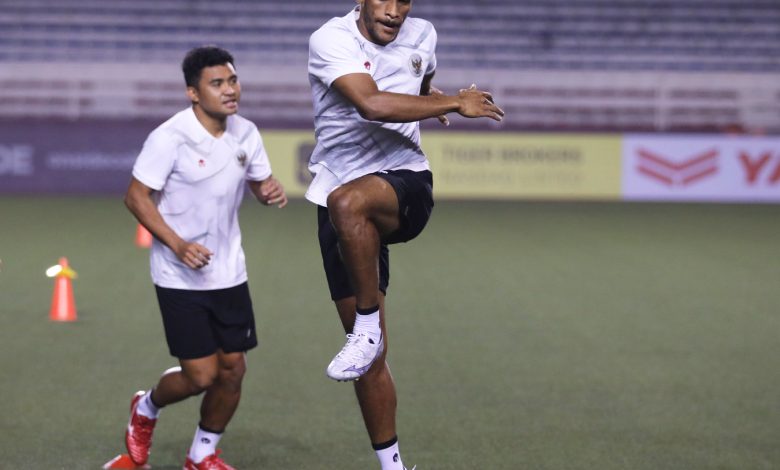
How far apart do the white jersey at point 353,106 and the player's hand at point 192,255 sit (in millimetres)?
631

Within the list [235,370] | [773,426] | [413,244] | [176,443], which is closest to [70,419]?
[176,443]

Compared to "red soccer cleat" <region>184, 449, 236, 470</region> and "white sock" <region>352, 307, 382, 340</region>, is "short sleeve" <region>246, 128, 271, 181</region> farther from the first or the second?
"red soccer cleat" <region>184, 449, 236, 470</region>

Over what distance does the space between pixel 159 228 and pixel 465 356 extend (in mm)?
3651

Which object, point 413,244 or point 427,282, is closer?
point 427,282

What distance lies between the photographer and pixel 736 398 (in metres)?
7.49

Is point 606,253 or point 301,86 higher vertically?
point 301,86

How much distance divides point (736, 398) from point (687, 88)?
57.6ft

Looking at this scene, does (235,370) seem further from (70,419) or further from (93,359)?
(93,359)

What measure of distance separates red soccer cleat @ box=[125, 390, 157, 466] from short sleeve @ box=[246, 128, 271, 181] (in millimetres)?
1230

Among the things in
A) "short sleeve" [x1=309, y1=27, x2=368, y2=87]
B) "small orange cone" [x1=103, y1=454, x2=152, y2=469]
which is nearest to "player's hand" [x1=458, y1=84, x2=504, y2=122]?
"short sleeve" [x1=309, y1=27, x2=368, y2=87]

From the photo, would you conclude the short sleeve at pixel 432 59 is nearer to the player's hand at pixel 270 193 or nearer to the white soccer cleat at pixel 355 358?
the player's hand at pixel 270 193

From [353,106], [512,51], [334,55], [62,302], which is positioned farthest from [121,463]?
[512,51]

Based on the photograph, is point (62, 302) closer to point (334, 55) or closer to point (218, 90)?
point (218, 90)

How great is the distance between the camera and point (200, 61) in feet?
18.3
